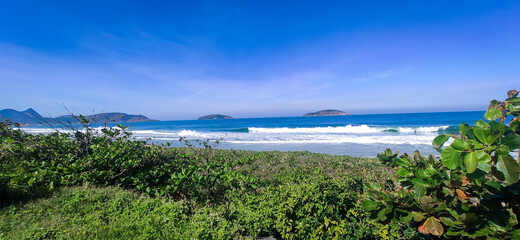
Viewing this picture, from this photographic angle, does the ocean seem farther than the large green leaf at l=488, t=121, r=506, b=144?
Yes

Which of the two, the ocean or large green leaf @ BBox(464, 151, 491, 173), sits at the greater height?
large green leaf @ BBox(464, 151, 491, 173)

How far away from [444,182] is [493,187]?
0.28 metres

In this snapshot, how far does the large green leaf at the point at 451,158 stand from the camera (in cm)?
142

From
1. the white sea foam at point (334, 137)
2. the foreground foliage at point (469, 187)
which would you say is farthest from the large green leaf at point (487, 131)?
the white sea foam at point (334, 137)

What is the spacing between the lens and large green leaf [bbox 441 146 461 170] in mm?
1417

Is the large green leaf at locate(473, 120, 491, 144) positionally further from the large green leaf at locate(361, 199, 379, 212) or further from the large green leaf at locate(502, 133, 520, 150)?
the large green leaf at locate(361, 199, 379, 212)

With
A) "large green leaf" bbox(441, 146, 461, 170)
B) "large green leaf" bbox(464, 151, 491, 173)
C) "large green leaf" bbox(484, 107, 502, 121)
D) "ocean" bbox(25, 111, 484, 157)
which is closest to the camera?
"large green leaf" bbox(464, 151, 491, 173)

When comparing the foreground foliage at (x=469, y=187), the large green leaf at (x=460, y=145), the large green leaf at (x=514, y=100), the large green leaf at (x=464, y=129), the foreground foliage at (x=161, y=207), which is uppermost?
the large green leaf at (x=514, y=100)

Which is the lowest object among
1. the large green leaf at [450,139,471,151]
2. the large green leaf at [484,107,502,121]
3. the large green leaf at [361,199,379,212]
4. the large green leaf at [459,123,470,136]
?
the large green leaf at [361,199,379,212]

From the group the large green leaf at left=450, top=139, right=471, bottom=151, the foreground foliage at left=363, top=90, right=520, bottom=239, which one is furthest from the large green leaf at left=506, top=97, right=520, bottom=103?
the large green leaf at left=450, top=139, right=471, bottom=151

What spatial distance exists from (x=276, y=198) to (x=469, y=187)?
217 centimetres

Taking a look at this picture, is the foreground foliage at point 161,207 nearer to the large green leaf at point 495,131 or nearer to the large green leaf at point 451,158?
the large green leaf at point 451,158

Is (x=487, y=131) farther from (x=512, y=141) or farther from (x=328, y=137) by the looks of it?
(x=328, y=137)

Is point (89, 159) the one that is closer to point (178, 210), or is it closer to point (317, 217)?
point (178, 210)
